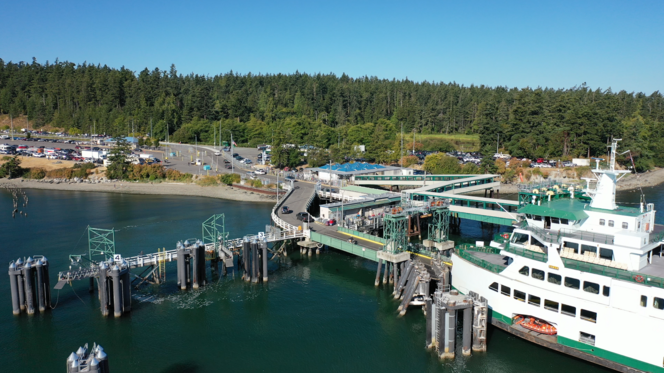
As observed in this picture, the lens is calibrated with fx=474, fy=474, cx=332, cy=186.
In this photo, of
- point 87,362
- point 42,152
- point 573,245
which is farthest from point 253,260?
point 42,152

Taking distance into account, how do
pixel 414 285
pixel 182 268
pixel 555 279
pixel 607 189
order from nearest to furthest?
pixel 555 279 → pixel 607 189 → pixel 414 285 → pixel 182 268

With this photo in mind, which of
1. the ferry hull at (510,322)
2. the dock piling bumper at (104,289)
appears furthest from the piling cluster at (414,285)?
the dock piling bumper at (104,289)

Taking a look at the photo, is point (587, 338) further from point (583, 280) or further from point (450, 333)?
point (450, 333)

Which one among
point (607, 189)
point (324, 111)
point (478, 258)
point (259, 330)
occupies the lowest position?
point (259, 330)

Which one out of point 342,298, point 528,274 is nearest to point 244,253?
point 342,298

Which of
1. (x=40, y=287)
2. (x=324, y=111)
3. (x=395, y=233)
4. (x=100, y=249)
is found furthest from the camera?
(x=324, y=111)

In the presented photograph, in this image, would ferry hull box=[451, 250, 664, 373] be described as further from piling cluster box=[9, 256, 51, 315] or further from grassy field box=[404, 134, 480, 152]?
grassy field box=[404, 134, 480, 152]

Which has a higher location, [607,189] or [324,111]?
[324,111]

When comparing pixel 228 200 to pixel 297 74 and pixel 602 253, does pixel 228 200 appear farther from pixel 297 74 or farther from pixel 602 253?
pixel 297 74

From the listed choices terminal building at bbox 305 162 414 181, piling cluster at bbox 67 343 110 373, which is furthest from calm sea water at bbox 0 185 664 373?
terminal building at bbox 305 162 414 181
